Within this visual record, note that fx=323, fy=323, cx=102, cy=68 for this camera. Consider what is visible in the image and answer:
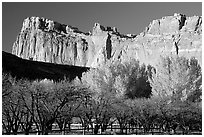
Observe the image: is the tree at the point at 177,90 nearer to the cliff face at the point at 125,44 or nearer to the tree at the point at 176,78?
the tree at the point at 176,78

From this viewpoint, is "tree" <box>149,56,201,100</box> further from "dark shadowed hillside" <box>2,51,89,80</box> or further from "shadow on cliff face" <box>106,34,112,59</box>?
"shadow on cliff face" <box>106,34,112,59</box>

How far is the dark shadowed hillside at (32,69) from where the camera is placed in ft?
293

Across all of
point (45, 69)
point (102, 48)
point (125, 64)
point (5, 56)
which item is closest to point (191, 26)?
point (102, 48)

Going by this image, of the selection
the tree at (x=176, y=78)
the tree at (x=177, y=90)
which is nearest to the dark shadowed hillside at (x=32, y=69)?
the tree at (x=176, y=78)

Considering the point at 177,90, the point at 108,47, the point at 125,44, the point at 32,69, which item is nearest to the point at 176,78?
the point at 177,90

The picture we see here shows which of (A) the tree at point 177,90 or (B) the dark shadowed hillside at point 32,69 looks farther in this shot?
(B) the dark shadowed hillside at point 32,69

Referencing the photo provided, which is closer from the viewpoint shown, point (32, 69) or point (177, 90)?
point (177, 90)

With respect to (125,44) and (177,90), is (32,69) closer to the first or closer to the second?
(177,90)

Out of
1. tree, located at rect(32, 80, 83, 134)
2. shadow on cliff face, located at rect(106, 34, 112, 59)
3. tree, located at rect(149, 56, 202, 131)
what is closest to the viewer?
tree, located at rect(32, 80, 83, 134)

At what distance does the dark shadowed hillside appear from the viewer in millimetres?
89188

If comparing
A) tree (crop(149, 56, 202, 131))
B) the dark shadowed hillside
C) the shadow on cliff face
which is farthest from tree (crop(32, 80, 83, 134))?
the shadow on cliff face

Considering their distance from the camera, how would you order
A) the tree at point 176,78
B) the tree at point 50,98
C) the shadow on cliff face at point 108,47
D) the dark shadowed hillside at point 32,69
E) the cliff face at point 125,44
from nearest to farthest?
the tree at point 50,98, the tree at point 176,78, the dark shadowed hillside at point 32,69, the cliff face at point 125,44, the shadow on cliff face at point 108,47

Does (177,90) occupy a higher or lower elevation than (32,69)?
lower

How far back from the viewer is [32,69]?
99.6m
